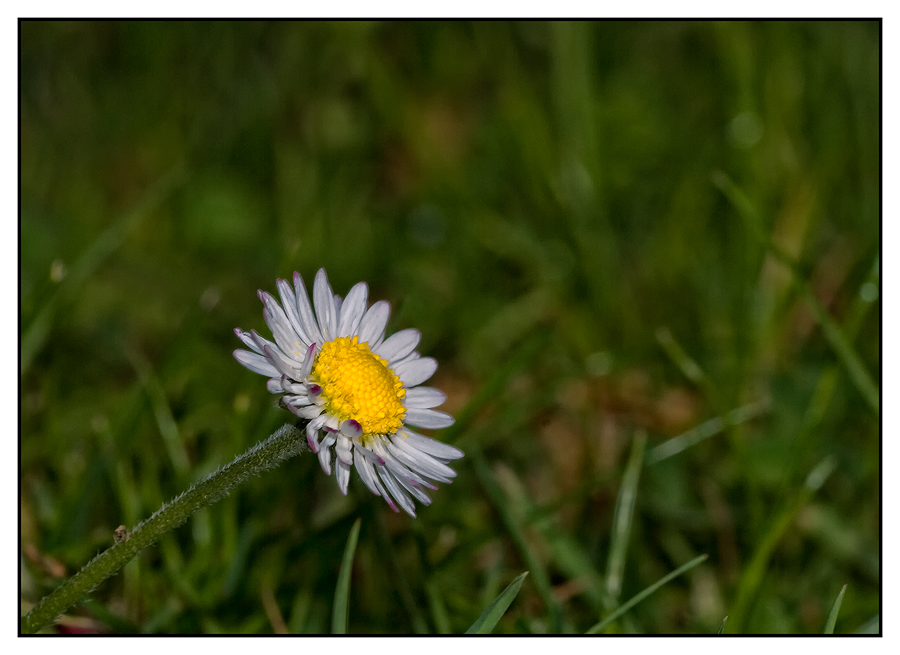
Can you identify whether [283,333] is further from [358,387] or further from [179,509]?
[179,509]

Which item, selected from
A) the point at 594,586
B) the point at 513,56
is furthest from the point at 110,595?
the point at 513,56

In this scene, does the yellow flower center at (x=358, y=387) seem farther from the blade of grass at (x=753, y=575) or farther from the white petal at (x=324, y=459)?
the blade of grass at (x=753, y=575)

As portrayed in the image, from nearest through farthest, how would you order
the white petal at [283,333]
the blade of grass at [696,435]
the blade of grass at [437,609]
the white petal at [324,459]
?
the white petal at [324,459]
the white petal at [283,333]
the blade of grass at [437,609]
the blade of grass at [696,435]

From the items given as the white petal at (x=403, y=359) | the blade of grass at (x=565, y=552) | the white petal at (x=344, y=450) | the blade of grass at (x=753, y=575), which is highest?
the white petal at (x=403, y=359)

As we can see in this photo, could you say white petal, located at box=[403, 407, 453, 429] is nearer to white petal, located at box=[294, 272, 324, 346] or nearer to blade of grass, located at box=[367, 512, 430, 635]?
white petal, located at box=[294, 272, 324, 346]

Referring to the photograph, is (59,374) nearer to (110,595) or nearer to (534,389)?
(110,595)

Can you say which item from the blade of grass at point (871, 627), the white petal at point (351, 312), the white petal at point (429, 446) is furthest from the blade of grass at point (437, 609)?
the blade of grass at point (871, 627)

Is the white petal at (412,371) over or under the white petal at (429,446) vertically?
over
